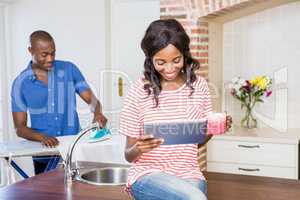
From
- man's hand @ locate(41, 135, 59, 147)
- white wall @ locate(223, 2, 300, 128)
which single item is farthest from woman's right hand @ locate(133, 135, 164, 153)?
white wall @ locate(223, 2, 300, 128)

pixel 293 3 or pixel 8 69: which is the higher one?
pixel 293 3

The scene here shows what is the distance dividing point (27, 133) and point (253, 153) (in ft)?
6.85

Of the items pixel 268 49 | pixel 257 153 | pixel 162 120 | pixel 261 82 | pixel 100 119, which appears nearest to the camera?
pixel 162 120

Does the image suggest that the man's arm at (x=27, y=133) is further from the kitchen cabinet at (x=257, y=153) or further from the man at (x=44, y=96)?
the kitchen cabinet at (x=257, y=153)

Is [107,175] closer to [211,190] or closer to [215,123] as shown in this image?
[211,190]

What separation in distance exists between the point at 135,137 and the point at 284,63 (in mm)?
3307

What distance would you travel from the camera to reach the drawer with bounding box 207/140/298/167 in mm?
4184

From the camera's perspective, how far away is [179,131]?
173cm

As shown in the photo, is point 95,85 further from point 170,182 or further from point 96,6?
point 170,182

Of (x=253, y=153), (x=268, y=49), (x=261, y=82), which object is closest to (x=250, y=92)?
(x=261, y=82)

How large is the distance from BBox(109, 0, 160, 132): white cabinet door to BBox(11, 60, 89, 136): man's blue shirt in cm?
165

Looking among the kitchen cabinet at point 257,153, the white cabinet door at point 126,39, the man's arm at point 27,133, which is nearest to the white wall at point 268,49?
the kitchen cabinet at point 257,153

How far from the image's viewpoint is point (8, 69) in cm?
564

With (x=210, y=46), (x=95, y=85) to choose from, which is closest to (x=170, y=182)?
(x=210, y=46)
